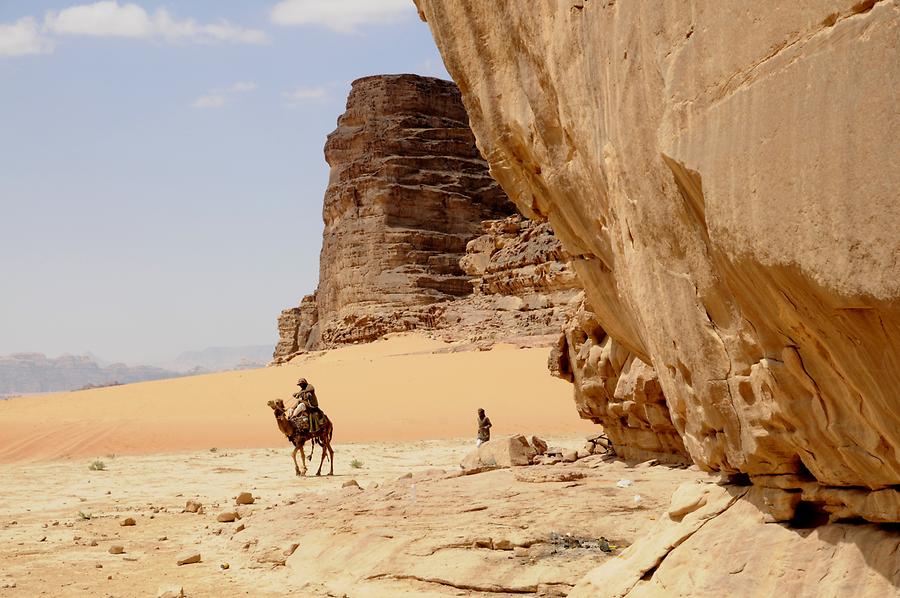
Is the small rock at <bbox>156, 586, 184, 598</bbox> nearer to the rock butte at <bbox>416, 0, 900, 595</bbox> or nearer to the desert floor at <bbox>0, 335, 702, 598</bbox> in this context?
the desert floor at <bbox>0, 335, 702, 598</bbox>

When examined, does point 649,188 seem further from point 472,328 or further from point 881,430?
point 472,328

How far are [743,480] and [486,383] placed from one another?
76.6 feet

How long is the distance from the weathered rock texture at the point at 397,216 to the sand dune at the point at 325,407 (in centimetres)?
1225

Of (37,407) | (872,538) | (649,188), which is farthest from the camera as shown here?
(37,407)

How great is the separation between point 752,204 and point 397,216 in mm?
51521

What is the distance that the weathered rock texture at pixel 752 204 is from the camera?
2898 mm

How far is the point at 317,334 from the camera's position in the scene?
2269 inches

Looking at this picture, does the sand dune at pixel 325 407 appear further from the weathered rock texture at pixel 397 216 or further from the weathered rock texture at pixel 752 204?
the weathered rock texture at pixel 752 204

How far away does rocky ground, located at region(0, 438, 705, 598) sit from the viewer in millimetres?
6414

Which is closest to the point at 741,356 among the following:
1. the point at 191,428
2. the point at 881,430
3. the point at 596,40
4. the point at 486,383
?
the point at 881,430

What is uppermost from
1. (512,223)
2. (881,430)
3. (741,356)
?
(512,223)

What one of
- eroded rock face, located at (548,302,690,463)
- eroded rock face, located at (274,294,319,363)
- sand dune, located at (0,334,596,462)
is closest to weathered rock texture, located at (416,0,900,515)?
eroded rock face, located at (548,302,690,463)

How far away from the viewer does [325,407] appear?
26.9 meters

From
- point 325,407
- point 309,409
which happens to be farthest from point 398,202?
point 309,409
